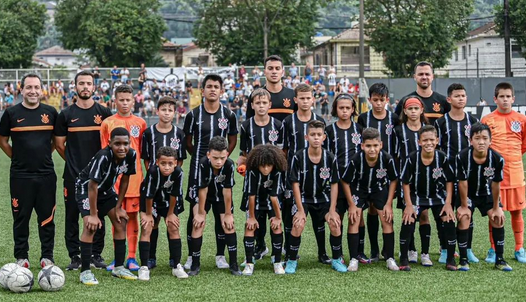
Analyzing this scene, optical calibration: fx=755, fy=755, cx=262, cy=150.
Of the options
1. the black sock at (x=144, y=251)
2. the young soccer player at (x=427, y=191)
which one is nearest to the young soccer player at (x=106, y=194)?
the black sock at (x=144, y=251)

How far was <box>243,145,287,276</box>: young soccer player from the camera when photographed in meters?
7.14

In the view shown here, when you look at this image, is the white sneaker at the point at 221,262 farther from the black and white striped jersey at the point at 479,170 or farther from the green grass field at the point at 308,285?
the black and white striped jersey at the point at 479,170

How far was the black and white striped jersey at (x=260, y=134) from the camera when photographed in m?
7.64

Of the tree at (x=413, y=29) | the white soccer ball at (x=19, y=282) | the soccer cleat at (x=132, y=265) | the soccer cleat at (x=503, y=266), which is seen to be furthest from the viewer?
the tree at (x=413, y=29)

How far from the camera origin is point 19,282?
6445mm

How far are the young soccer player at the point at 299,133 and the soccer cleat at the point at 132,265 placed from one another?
1532mm

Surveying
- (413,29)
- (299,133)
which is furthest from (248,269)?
(413,29)

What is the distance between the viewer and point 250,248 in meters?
7.33

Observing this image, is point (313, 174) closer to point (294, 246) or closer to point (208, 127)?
point (294, 246)

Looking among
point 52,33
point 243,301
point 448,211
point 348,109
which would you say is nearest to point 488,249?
point 448,211

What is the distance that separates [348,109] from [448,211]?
1386mm

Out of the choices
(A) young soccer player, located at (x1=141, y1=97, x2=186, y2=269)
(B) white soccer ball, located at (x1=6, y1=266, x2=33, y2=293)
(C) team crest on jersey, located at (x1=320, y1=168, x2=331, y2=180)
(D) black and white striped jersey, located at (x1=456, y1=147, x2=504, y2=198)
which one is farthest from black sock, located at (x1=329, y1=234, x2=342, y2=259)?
(B) white soccer ball, located at (x1=6, y1=266, x2=33, y2=293)

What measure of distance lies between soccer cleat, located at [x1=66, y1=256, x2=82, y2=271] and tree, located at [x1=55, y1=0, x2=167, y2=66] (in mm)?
43300

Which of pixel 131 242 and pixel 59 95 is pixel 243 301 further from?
pixel 59 95
